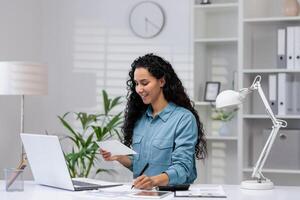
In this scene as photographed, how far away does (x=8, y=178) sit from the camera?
2.82 m

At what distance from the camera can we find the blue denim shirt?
9.43 ft

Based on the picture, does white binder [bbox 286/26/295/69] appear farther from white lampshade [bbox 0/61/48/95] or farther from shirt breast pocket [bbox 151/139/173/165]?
white lampshade [bbox 0/61/48/95]

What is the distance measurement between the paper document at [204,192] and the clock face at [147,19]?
2.42 meters

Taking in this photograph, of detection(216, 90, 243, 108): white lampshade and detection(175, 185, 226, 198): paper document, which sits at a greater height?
detection(216, 90, 243, 108): white lampshade

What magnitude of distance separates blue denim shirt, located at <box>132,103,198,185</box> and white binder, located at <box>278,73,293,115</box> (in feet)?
4.81

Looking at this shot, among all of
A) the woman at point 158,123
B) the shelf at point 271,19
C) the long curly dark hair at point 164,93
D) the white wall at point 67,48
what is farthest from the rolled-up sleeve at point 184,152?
the white wall at point 67,48

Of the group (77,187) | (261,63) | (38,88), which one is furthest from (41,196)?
(261,63)

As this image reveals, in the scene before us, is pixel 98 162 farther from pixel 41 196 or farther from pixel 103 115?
pixel 41 196

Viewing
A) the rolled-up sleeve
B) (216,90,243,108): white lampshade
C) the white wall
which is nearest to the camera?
the rolled-up sleeve

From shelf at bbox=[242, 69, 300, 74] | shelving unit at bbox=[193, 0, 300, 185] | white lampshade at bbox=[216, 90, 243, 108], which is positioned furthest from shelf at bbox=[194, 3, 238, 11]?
white lampshade at bbox=[216, 90, 243, 108]

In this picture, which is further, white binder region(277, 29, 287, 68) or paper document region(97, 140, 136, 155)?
white binder region(277, 29, 287, 68)

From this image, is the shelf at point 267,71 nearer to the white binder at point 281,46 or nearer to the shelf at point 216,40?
the white binder at point 281,46

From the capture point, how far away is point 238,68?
4.48m

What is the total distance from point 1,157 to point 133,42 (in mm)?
1434
